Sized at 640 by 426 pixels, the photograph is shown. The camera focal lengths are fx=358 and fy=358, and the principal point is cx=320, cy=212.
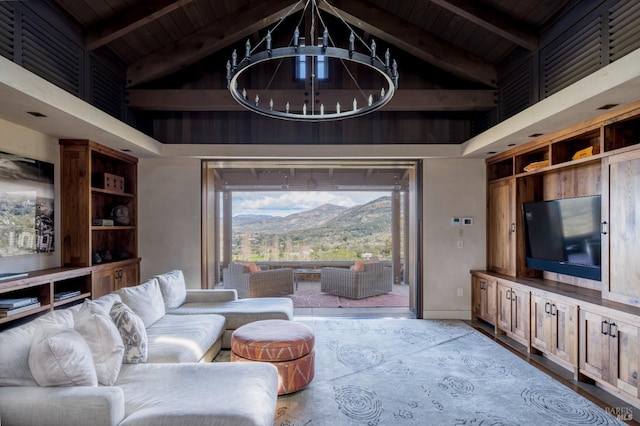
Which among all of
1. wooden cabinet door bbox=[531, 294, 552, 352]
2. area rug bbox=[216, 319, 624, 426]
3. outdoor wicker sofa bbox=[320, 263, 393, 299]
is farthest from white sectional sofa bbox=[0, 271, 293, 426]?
outdoor wicker sofa bbox=[320, 263, 393, 299]

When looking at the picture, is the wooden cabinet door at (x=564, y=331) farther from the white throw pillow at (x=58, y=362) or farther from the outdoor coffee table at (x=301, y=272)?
the outdoor coffee table at (x=301, y=272)

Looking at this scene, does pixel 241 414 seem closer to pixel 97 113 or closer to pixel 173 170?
pixel 97 113

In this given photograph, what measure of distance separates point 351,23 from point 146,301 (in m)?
4.21

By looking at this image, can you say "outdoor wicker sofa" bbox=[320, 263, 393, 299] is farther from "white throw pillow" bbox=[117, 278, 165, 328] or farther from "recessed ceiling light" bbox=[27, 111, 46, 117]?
"recessed ceiling light" bbox=[27, 111, 46, 117]

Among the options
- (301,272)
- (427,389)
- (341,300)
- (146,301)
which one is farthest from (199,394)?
(301,272)

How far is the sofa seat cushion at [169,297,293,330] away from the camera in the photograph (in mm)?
3979

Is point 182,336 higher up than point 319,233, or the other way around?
→ point 319,233

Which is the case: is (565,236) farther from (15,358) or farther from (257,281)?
(257,281)

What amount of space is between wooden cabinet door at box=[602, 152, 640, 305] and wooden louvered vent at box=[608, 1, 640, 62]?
0.85 metres

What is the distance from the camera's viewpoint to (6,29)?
2.96 m

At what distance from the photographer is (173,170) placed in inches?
212

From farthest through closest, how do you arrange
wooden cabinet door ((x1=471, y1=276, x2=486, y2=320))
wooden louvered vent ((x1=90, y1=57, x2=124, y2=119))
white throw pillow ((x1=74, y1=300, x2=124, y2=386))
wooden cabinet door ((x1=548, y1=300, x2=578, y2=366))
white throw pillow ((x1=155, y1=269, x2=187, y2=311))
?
wooden cabinet door ((x1=471, y1=276, x2=486, y2=320)) < wooden louvered vent ((x1=90, y1=57, x2=124, y2=119)) < white throw pillow ((x1=155, y1=269, x2=187, y2=311)) < wooden cabinet door ((x1=548, y1=300, x2=578, y2=366)) < white throw pillow ((x1=74, y1=300, x2=124, y2=386))

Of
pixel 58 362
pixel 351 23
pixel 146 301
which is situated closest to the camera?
pixel 58 362

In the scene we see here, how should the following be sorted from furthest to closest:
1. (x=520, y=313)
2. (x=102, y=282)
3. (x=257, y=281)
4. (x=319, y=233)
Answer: (x=319, y=233) → (x=257, y=281) → (x=102, y=282) → (x=520, y=313)
